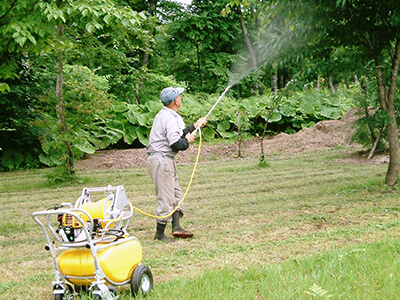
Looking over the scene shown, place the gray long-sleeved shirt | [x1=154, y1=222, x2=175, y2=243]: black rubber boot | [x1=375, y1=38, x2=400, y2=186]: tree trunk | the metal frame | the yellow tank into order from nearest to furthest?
1. the metal frame
2. the yellow tank
3. the gray long-sleeved shirt
4. [x1=154, y1=222, x2=175, y2=243]: black rubber boot
5. [x1=375, y1=38, x2=400, y2=186]: tree trunk

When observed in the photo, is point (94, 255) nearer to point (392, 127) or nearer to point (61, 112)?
point (392, 127)

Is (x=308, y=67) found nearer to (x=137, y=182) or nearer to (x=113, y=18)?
(x=113, y=18)

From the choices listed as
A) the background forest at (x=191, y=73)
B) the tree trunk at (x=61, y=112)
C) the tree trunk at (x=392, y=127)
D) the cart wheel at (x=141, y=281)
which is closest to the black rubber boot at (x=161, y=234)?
the cart wheel at (x=141, y=281)

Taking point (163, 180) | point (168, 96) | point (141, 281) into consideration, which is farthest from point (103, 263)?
point (168, 96)

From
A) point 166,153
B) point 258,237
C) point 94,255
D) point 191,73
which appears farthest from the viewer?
point 191,73

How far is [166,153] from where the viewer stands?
4.96 m

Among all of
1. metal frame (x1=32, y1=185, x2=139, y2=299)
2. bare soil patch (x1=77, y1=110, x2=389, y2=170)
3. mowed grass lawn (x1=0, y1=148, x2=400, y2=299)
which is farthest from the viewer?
bare soil patch (x1=77, y1=110, x2=389, y2=170)

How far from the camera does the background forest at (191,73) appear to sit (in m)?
6.55

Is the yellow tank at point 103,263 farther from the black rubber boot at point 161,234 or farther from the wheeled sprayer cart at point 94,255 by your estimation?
the black rubber boot at point 161,234

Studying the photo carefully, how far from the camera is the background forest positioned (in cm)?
655

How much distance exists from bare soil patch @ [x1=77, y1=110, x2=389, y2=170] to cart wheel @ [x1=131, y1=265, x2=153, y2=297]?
8794 mm

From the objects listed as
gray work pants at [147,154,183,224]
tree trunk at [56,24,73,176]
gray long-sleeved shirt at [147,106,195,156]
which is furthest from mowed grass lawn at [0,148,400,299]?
gray long-sleeved shirt at [147,106,195,156]

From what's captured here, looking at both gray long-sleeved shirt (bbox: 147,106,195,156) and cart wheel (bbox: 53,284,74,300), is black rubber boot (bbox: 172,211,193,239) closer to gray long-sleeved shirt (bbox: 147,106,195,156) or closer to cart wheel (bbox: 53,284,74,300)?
gray long-sleeved shirt (bbox: 147,106,195,156)

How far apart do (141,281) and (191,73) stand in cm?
1959
